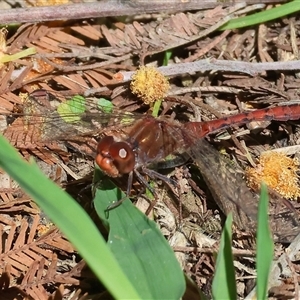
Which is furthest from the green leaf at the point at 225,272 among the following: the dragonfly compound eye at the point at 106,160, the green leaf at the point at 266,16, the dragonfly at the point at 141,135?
the green leaf at the point at 266,16

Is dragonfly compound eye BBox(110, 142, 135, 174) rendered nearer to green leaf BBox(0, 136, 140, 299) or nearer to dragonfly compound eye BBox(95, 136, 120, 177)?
dragonfly compound eye BBox(95, 136, 120, 177)

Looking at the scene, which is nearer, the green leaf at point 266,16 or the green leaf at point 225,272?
the green leaf at point 225,272

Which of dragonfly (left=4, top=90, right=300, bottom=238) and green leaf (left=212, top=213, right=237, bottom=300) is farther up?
dragonfly (left=4, top=90, right=300, bottom=238)

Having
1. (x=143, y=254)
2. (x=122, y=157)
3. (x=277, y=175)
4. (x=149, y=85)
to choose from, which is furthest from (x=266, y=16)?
(x=143, y=254)

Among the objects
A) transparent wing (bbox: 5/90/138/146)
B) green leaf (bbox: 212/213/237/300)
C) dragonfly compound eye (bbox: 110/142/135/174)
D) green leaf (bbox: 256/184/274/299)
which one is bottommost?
green leaf (bbox: 212/213/237/300)

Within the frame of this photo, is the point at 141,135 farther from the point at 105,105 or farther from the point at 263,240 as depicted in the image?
the point at 263,240

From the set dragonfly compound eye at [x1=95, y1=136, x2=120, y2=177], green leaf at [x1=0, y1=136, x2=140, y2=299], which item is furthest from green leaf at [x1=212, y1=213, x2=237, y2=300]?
dragonfly compound eye at [x1=95, y1=136, x2=120, y2=177]

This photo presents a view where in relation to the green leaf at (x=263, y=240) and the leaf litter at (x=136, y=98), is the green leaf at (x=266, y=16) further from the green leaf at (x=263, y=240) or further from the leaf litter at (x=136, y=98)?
the green leaf at (x=263, y=240)

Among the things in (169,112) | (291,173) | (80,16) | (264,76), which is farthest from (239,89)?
(80,16)
